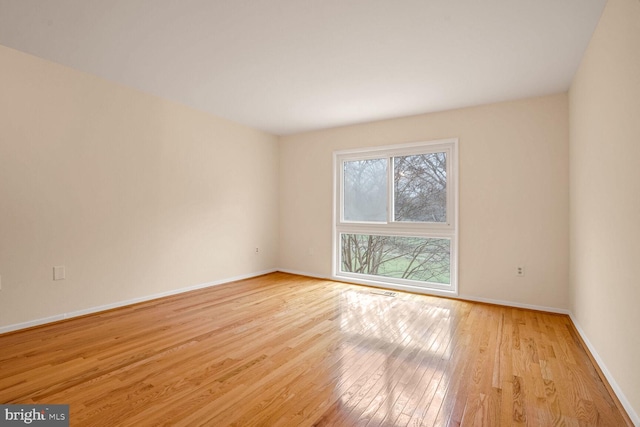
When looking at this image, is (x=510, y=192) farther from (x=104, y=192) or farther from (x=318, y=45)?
(x=104, y=192)

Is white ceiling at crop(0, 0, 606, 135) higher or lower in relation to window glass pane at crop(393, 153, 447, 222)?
higher

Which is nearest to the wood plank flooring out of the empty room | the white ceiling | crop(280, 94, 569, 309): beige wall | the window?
the empty room

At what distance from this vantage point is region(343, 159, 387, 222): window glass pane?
4738mm

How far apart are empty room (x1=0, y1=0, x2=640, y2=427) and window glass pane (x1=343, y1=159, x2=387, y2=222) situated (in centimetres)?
4

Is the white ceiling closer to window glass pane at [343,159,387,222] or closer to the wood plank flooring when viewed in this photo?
window glass pane at [343,159,387,222]

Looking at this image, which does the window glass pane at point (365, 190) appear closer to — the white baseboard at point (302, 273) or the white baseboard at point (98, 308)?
the white baseboard at point (302, 273)

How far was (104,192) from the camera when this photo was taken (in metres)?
3.37

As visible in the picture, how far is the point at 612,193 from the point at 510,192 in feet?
5.89

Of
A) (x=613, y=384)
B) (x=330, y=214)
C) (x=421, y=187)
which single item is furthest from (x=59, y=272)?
(x=613, y=384)

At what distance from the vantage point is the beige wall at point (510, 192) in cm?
348

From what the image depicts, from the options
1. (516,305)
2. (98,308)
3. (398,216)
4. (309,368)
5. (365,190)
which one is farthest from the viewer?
(365,190)

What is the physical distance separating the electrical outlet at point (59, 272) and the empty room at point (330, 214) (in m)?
0.04

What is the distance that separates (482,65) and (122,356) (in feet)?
12.8

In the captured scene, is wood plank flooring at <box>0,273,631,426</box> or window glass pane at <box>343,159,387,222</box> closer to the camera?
wood plank flooring at <box>0,273,631,426</box>
